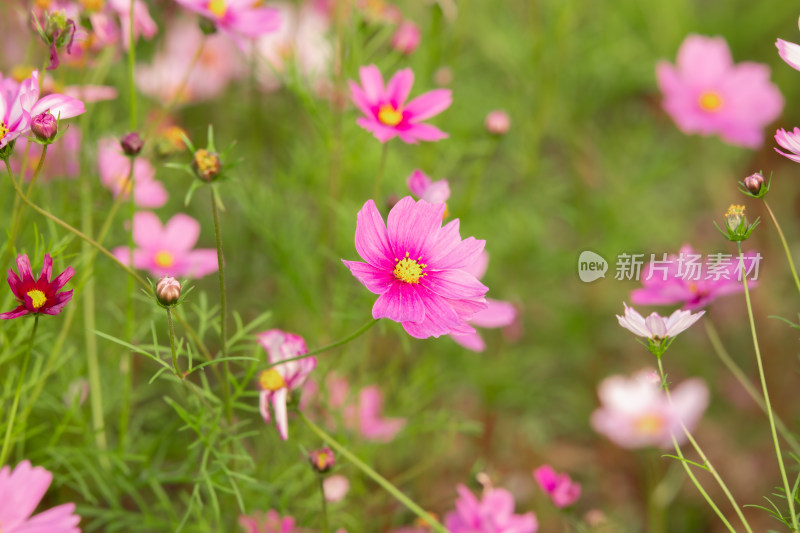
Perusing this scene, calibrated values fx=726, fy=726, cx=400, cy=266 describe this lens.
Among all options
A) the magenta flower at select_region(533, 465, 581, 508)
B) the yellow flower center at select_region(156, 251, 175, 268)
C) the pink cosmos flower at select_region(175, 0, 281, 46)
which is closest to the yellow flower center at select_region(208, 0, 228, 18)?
the pink cosmos flower at select_region(175, 0, 281, 46)

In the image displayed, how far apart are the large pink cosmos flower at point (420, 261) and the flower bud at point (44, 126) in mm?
259

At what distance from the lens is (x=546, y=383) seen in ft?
5.34

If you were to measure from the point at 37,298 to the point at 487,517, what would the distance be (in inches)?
20.4

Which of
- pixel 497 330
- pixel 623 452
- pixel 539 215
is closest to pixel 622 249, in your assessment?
pixel 539 215

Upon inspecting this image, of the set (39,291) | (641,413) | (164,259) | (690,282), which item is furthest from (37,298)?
(641,413)

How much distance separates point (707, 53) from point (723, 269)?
0.90 meters

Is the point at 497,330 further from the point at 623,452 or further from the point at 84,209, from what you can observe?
the point at 84,209

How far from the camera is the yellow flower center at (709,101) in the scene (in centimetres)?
140

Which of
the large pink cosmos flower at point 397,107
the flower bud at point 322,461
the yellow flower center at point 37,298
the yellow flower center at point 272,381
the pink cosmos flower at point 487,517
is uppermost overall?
the large pink cosmos flower at point 397,107

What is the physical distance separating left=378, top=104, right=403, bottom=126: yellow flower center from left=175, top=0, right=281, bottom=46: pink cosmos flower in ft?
0.73

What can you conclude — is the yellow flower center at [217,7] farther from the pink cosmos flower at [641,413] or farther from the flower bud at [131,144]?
the pink cosmos flower at [641,413]

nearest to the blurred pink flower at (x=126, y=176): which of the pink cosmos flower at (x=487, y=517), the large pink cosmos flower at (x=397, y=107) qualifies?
the large pink cosmos flower at (x=397, y=107)

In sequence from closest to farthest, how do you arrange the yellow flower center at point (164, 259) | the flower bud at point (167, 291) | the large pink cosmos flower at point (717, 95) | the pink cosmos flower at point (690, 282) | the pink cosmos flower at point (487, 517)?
1. the flower bud at point (167, 291)
2. the pink cosmos flower at point (690, 282)
3. the pink cosmos flower at point (487, 517)
4. the yellow flower center at point (164, 259)
5. the large pink cosmos flower at point (717, 95)

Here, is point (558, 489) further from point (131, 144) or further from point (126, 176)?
point (126, 176)
